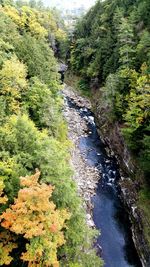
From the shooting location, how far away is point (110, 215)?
120 feet

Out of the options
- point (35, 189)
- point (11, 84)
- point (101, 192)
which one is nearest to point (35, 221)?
point (35, 189)

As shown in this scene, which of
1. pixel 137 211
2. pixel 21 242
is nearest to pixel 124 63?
pixel 137 211

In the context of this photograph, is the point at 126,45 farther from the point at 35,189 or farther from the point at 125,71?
the point at 35,189

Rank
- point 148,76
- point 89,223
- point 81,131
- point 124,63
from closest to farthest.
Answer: point 89,223 → point 148,76 → point 124,63 → point 81,131

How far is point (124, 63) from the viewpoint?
51.1 metres

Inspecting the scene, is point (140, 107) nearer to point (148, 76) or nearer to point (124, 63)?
point (148, 76)

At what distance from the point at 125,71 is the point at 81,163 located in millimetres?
14148

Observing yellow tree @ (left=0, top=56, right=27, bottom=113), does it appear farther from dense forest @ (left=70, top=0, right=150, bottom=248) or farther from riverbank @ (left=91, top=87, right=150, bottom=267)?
riverbank @ (left=91, top=87, right=150, bottom=267)

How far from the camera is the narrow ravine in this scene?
3216cm

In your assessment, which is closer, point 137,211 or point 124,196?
point 137,211

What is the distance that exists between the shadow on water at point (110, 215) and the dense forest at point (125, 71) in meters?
2.74

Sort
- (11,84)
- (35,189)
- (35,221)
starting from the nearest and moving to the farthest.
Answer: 1. (35,221)
2. (35,189)
3. (11,84)

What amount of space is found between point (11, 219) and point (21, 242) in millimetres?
3462

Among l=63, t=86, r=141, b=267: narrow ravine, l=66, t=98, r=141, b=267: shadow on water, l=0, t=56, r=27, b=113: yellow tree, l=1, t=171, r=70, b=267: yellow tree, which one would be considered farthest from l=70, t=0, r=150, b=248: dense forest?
l=1, t=171, r=70, b=267: yellow tree
